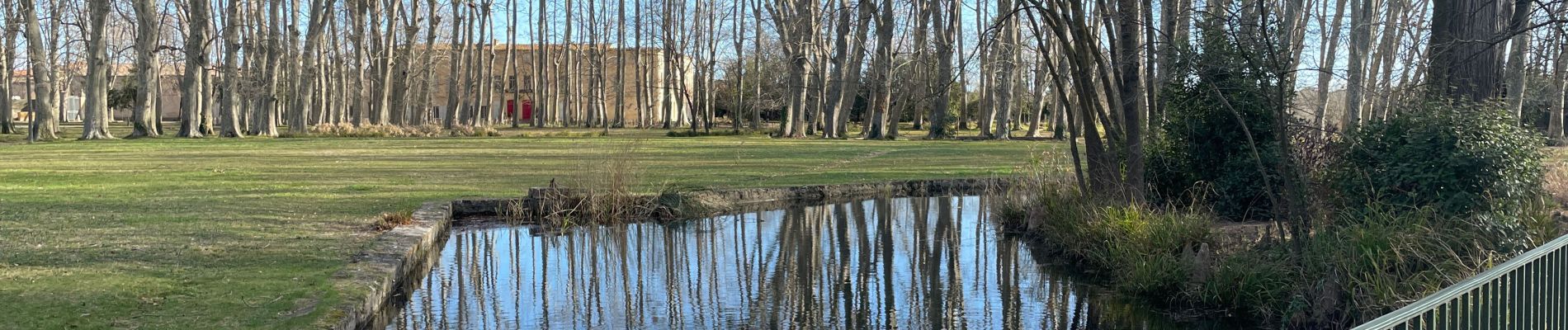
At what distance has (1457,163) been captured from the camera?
8.05 meters

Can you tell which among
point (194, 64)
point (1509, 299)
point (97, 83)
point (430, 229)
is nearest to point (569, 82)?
point (194, 64)

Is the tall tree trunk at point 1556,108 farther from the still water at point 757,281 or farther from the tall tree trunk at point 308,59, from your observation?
the tall tree trunk at point 308,59

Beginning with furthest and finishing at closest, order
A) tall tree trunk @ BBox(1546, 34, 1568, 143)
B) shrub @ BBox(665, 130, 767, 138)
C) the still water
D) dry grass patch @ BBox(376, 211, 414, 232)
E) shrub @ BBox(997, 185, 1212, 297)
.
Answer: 1. shrub @ BBox(665, 130, 767, 138)
2. tall tree trunk @ BBox(1546, 34, 1568, 143)
3. dry grass patch @ BBox(376, 211, 414, 232)
4. shrub @ BBox(997, 185, 1212, 297)
5. the still water

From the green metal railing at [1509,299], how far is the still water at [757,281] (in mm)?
3480

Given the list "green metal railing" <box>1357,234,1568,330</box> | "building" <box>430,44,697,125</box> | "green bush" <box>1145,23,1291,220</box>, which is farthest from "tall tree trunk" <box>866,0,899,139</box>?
"green metal railing" <box>1357,234,1568,330</box>

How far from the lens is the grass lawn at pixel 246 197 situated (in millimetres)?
7238

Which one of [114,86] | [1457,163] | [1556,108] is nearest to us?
[1457,163]

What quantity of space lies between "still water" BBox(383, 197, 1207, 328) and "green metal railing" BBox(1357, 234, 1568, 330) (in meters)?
3.48

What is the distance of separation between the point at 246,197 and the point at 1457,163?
12.9 meters

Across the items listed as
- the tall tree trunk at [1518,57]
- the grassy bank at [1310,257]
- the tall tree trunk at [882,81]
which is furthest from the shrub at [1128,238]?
the tall tree trunk at [882,81]

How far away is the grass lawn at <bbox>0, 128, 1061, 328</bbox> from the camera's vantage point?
7.24 m

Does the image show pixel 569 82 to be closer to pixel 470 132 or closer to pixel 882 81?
pixel 470 132

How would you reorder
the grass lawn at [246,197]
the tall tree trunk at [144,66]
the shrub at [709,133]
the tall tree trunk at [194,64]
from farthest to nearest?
Answer: the shrub at [709,133] < the tall tree trunk at [144,66] < the tall tree trunk at [194,64] < the grass lawn at [246,197]

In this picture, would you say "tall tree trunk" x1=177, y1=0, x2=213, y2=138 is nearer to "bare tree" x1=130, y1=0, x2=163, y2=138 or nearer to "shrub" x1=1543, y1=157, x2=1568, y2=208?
"bare tree" x1=130, y1=0, x2=163, y2=138
